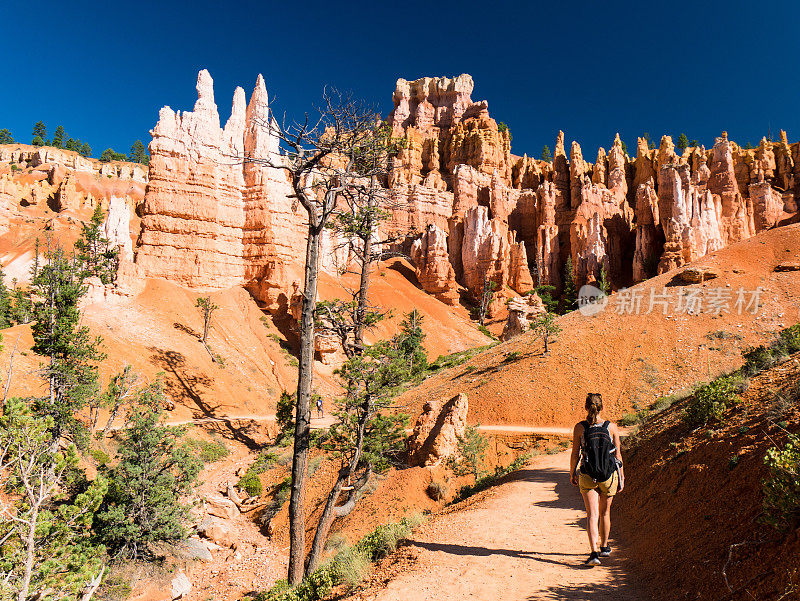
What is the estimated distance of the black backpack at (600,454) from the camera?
527 cm

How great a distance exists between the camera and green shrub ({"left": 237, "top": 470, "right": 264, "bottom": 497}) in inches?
765

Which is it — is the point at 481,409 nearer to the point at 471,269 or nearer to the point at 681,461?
the point at 681,461

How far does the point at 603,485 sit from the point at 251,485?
18.1 metres

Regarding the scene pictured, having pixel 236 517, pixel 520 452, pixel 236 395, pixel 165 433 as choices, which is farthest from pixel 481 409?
pixel 236 395

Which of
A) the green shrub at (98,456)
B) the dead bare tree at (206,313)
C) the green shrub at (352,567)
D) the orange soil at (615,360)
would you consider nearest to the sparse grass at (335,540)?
the green shrub at (352,567)

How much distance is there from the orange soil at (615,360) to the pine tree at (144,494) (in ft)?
41.6

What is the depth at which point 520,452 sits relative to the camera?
1856 cm

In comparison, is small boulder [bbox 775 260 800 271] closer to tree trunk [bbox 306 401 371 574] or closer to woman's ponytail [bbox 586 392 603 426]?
tree trunk [bbox 306 401 371 574]

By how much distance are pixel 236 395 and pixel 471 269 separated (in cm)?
4101

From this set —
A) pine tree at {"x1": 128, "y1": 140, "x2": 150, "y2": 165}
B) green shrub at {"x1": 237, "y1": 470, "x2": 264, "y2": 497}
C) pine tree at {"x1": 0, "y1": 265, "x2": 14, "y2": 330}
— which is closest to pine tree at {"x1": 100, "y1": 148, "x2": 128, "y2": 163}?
pine tree at {"x1": 128, "y1": 140, "x2": 150, "y2": 165}

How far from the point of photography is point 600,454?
17.3 feet

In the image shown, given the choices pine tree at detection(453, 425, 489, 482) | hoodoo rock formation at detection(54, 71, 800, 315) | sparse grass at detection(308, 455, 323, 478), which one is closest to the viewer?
pine tree at detection(453, 425, 489, 482)

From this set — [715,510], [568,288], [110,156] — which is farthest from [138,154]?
[715,510]

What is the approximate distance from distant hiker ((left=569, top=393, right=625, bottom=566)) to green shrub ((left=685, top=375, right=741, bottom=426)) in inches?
152
